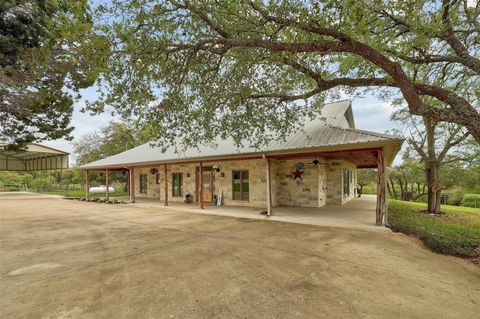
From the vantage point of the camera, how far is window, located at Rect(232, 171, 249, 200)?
12148 millimetres

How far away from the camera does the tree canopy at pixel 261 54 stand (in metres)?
4.93

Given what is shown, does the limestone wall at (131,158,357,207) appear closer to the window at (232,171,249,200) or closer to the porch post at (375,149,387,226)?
the window at (232,171,249,200)

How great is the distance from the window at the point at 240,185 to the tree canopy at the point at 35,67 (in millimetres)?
7562

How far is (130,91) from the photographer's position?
5.84 metres

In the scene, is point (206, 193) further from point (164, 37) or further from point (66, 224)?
point (164, 37)

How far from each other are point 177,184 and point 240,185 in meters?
4.83

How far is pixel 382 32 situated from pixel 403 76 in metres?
1.73

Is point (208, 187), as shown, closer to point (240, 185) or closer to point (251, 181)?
point (240, 185)

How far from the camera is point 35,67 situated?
263 inches

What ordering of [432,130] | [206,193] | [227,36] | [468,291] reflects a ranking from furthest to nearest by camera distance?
[206,193] < [432,130] < [227,36] < [468,291]

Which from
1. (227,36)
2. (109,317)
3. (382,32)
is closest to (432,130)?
(382,32)

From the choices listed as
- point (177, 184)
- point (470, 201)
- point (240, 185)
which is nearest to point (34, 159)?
point (177, 184)

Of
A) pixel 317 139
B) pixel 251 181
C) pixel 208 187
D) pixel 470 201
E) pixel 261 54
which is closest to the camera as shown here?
pixel 261 54

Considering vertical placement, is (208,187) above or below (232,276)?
above
